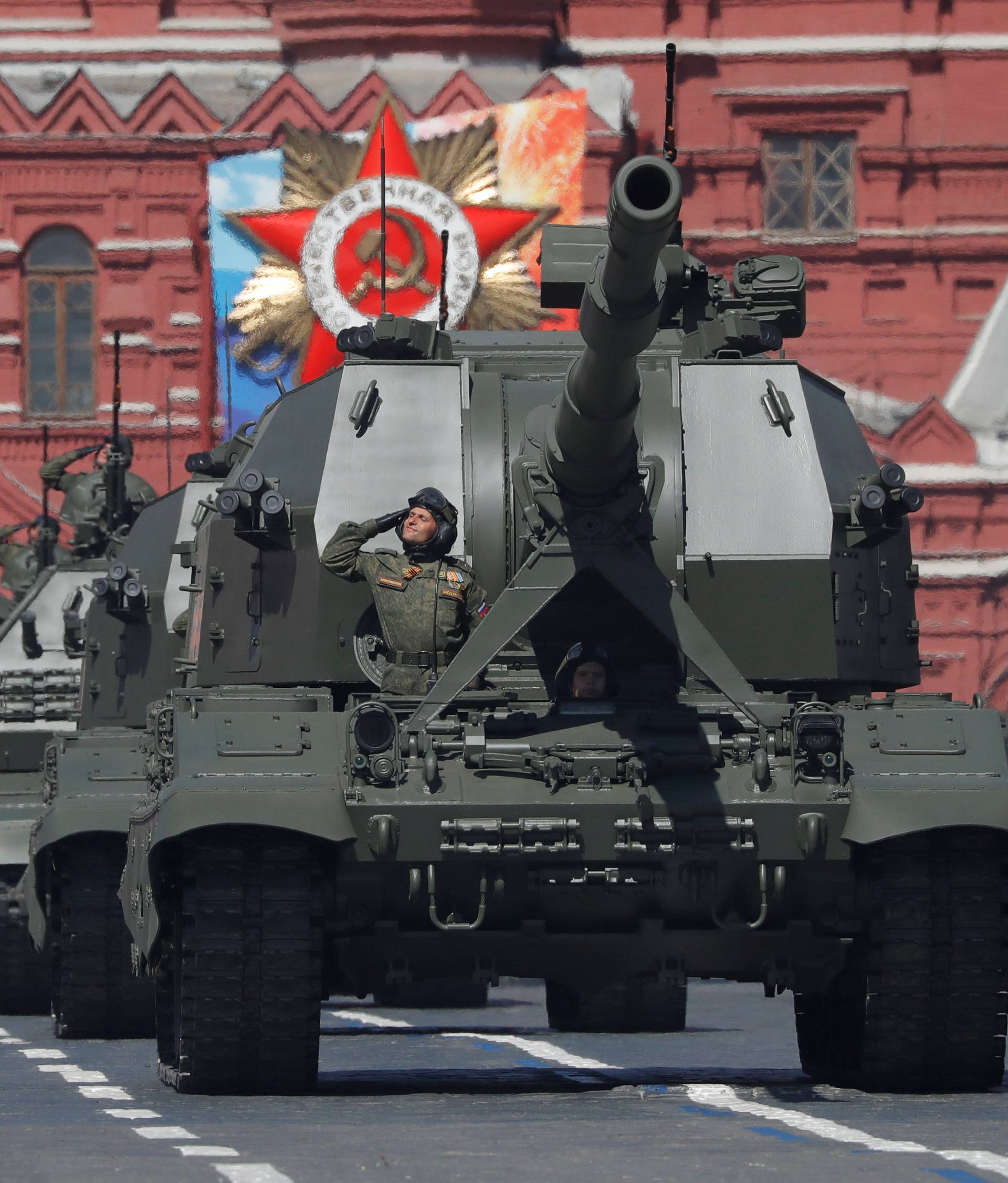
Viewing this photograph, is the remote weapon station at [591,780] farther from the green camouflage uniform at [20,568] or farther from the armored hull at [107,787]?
the green camouflage uniform at [20,568]

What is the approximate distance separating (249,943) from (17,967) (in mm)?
8346

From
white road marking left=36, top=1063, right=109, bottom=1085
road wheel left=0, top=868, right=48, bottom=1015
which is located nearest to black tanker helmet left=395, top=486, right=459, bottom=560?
white road marking left=36, top=1063, right=109, bottom=1085

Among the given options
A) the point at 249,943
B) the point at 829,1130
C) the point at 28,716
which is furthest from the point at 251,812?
the point at 28,716

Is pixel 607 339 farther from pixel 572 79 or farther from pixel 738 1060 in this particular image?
pixel 572 79

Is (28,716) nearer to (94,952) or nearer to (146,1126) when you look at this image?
(94,952)

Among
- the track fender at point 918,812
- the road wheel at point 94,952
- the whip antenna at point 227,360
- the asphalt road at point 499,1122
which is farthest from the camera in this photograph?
the whip antenna at point 227,360

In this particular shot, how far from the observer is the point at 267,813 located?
1112cm

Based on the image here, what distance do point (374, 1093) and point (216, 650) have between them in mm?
2313

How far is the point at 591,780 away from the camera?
11523mm

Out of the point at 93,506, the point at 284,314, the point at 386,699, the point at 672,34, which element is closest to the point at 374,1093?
the point at 386,699

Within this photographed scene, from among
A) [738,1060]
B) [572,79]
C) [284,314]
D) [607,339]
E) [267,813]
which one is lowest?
[738,1060]

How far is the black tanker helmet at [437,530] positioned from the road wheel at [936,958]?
7.60 ft

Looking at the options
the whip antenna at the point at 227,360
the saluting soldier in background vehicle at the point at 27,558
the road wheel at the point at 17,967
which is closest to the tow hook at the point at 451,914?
the whip antenna at the point at 227,360

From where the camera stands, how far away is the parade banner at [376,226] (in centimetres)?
4116
